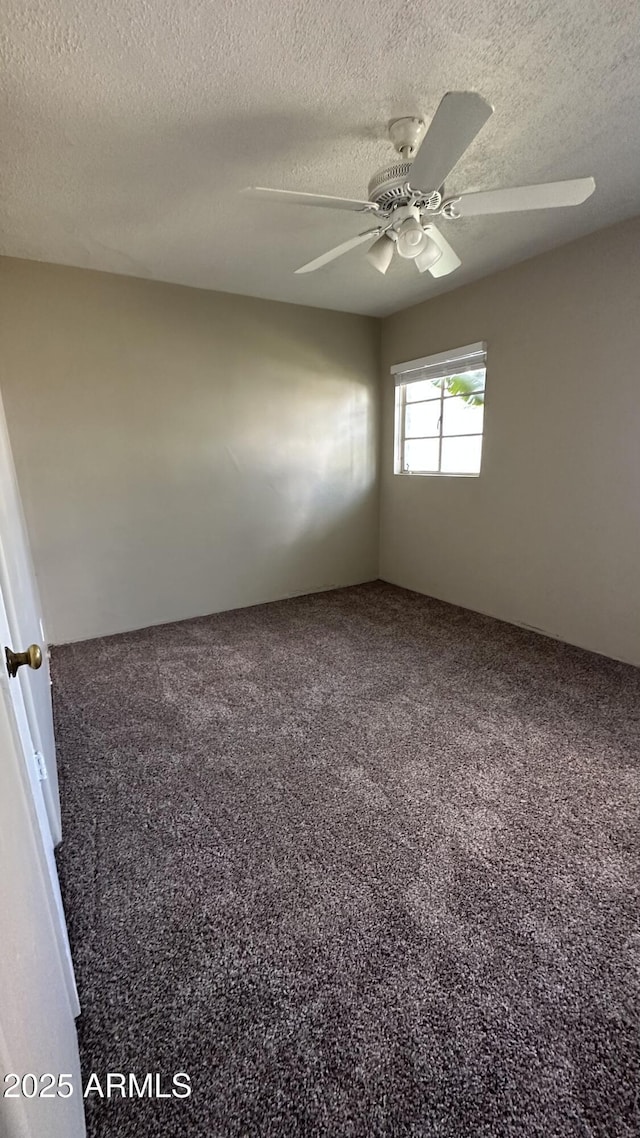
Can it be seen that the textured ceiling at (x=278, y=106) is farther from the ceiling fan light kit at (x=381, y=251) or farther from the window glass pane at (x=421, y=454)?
the window glass pane at (x=421, y=454)

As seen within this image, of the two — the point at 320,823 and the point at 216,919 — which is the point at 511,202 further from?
the point at 216,919

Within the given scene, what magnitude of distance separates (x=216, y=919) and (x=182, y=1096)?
0.37 meters

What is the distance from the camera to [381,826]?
5.40 feet

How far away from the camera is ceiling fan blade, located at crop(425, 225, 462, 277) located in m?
1.81

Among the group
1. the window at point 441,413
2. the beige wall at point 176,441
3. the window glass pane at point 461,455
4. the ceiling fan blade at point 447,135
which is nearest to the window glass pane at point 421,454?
the window at point 441,413

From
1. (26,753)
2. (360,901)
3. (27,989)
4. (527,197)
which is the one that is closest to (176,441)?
(527,197)

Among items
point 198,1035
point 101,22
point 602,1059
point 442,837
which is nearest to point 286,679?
point 442,837

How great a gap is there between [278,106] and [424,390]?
258cm

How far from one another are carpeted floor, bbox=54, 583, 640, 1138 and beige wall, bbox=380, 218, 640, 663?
615 millimetres

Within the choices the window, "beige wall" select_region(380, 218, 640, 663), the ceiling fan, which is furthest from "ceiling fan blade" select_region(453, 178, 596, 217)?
the window

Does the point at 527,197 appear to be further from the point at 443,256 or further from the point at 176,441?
the point at 176,441

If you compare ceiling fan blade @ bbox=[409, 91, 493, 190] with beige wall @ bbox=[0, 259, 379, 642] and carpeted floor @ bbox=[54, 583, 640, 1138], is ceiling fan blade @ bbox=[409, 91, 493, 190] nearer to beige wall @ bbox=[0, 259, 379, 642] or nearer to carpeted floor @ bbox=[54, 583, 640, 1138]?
carpeted floor @ bbox=[54, 583, 640, 1138]

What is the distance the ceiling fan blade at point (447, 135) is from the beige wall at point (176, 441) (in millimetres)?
2283

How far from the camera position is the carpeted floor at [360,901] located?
0.98 m
